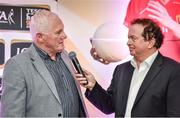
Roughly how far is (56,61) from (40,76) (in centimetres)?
17

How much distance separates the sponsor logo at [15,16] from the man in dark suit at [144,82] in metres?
0.63

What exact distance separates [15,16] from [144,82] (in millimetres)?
1018

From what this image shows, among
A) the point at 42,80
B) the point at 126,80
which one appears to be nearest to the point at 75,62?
the point at 42,80

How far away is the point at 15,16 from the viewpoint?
2441 mm

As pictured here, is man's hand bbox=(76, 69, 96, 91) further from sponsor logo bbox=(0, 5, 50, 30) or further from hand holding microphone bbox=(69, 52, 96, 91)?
sponsor logo bbox=(0, 5, 50, 30)

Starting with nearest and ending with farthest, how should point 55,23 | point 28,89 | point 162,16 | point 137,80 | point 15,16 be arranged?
point 28,89, point 55,23, point 137,80, point 15,16, point 162,16

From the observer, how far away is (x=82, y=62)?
2.60 metres

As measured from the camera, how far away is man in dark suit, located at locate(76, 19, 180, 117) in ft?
6.67

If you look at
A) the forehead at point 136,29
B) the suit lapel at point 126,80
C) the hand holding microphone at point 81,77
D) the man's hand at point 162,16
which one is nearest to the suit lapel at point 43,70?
the hand holding microphone at point 81,77

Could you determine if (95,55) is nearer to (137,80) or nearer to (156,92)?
(137,80)

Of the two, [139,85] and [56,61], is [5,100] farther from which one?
[139,85]

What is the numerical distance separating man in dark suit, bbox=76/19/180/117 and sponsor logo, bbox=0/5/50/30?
63 centimetres

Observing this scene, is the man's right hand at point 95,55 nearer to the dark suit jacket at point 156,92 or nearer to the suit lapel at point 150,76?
the dark suit jacket at point 156,92

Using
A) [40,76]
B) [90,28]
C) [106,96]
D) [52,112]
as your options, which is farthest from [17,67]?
[90,28]
